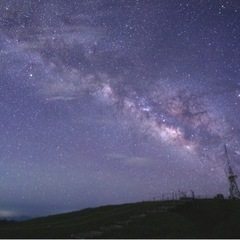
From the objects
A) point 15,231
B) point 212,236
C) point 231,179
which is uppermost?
point 231,179

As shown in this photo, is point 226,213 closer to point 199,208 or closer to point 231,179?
point 199,208

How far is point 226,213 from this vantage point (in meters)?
39.6

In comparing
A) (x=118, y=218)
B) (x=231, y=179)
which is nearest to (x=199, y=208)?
(x=118, y=218)

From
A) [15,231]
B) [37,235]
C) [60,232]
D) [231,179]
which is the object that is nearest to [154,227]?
[60,232]

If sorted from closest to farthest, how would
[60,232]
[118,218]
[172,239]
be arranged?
[172,239]
[60,232]
[118,218]

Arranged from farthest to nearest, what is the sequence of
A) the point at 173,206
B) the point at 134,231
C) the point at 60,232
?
the point at 173,206 → the point at 60,232 → the point at 134,231

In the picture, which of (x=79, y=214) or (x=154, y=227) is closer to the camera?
(x=154, y=227)

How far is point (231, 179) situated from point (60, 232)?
206 ft

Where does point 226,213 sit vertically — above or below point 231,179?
below

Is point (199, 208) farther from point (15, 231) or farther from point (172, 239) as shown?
point (15, 231)

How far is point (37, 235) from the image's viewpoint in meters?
35.4

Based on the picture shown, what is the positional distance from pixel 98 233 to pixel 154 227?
5.35 meters

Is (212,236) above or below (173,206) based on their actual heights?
below

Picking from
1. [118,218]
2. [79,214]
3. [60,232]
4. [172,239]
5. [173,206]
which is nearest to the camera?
[172,239]
